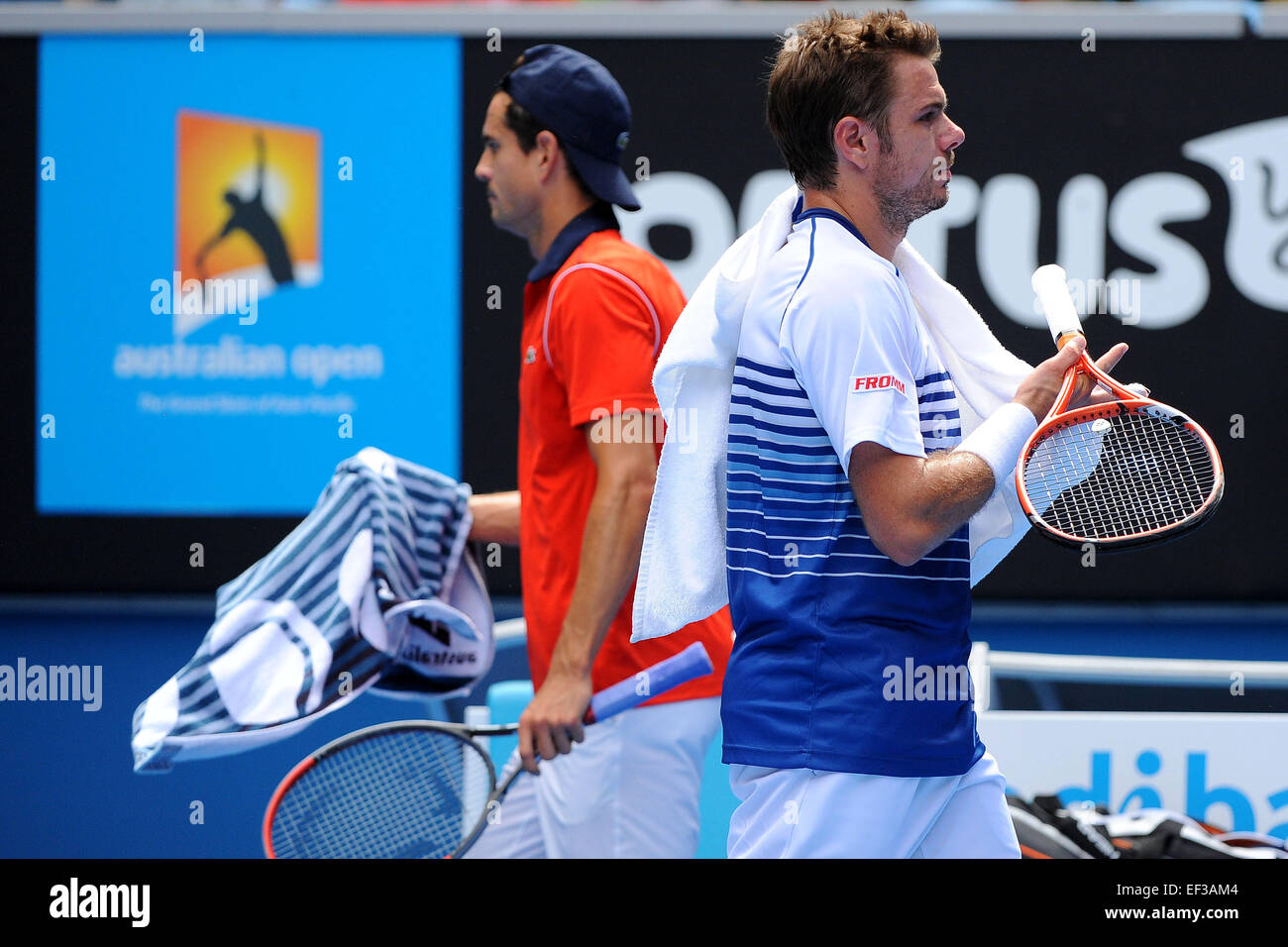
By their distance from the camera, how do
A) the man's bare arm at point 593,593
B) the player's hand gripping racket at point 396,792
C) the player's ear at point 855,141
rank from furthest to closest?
the player's hand gripping racket at point 396,792 < the man's bare arm at point 593,593 < the player's ear at point 855,141

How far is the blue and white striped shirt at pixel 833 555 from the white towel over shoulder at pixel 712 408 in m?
0.06

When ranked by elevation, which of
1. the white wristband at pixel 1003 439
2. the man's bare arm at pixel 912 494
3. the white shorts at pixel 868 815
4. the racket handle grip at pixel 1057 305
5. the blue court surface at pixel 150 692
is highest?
the racket handle grip at pixel 1057 305

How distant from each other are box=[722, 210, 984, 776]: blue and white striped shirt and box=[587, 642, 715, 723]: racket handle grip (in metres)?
0.53

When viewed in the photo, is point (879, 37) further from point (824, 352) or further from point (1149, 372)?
point (1149, 372)

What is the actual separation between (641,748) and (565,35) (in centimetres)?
272

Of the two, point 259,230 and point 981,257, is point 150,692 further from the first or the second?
point 981,257

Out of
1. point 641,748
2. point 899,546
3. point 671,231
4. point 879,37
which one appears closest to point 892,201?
point 879,37

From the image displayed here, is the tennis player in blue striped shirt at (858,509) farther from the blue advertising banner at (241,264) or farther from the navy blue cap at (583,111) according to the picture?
the blue advertising banner at (241,264)

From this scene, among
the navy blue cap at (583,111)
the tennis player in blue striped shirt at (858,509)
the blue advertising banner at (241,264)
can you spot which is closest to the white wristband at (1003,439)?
the tennis player in blue striped shirt at (858,509)

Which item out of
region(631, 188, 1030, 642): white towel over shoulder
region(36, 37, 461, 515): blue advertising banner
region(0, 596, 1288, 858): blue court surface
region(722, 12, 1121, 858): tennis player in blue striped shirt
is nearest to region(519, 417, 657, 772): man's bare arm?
region(631, 188, 1030, 642): white towel over shoulder

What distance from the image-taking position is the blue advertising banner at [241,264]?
183 inches

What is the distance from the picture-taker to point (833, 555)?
1946 mm

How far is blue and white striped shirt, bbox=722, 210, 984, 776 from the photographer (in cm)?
190

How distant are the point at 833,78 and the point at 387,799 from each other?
1.51 m
